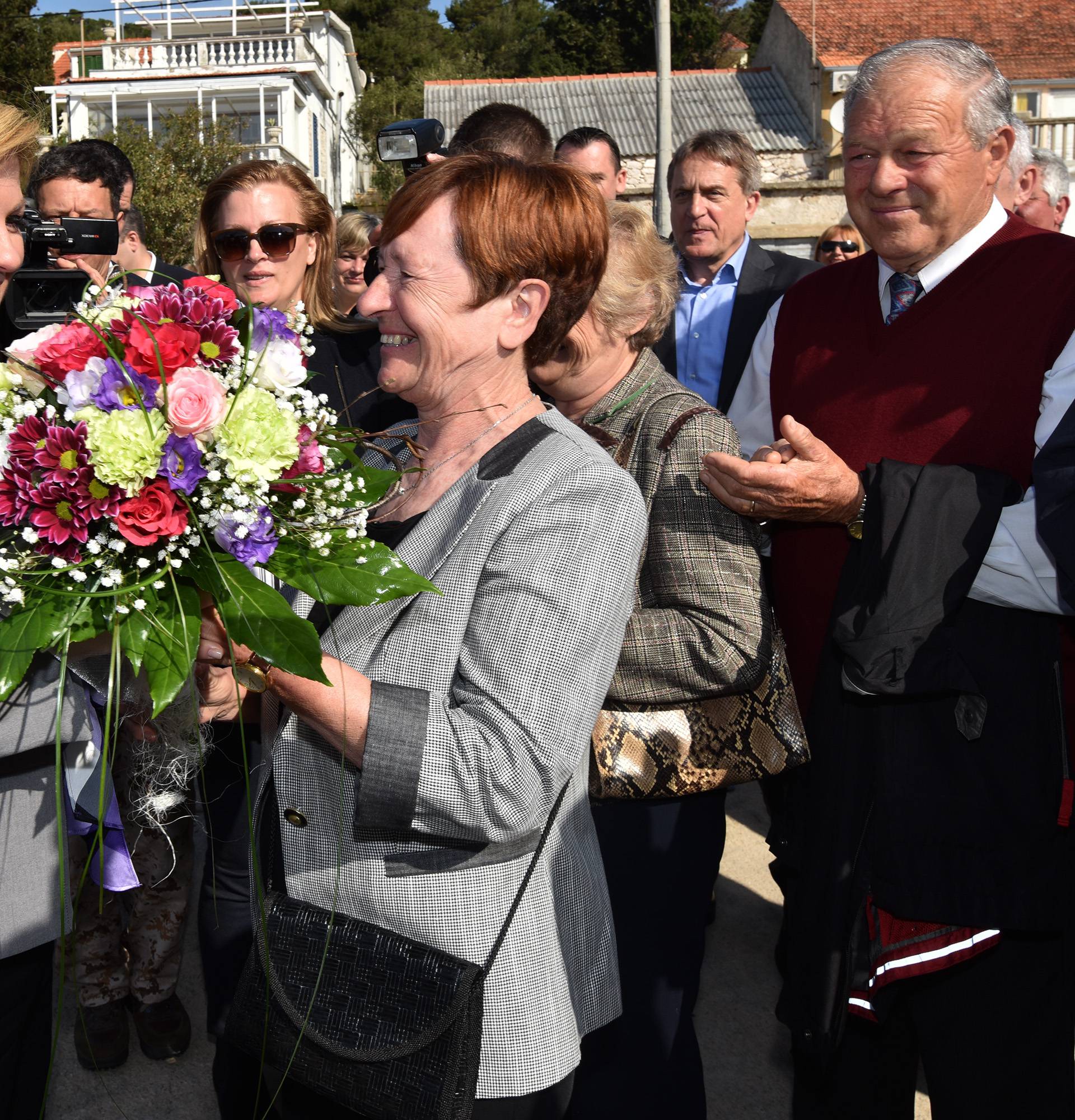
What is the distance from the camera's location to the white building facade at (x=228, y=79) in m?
29.4

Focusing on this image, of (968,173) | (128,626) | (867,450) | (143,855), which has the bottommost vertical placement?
(143,855)

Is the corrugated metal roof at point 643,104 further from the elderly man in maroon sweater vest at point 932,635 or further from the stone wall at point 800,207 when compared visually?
the elderly man in maroon sweater vest at point 932,635

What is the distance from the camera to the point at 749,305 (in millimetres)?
4539

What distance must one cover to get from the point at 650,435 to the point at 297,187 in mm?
1878

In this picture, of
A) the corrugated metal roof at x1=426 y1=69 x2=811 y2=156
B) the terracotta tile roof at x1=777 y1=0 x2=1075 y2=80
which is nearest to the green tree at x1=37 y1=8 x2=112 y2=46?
the corrugated metal roof at x1=426 y1=69 x2=811 y2=156

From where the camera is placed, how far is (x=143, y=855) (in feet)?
11.3

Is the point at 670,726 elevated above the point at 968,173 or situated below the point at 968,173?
below

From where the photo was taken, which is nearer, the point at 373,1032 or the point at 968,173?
the point at 373,1032

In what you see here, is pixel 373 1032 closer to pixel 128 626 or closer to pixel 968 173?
pixel 128 626

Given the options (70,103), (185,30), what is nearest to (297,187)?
(70,103)

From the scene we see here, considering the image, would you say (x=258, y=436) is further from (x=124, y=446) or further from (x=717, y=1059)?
(x=717, y=1059)

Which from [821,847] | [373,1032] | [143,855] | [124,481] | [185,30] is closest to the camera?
[124,481]

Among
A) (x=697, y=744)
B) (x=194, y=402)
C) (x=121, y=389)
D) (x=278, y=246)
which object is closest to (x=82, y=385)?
(x=121, y=389)

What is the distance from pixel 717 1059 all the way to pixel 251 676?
2366 mm
